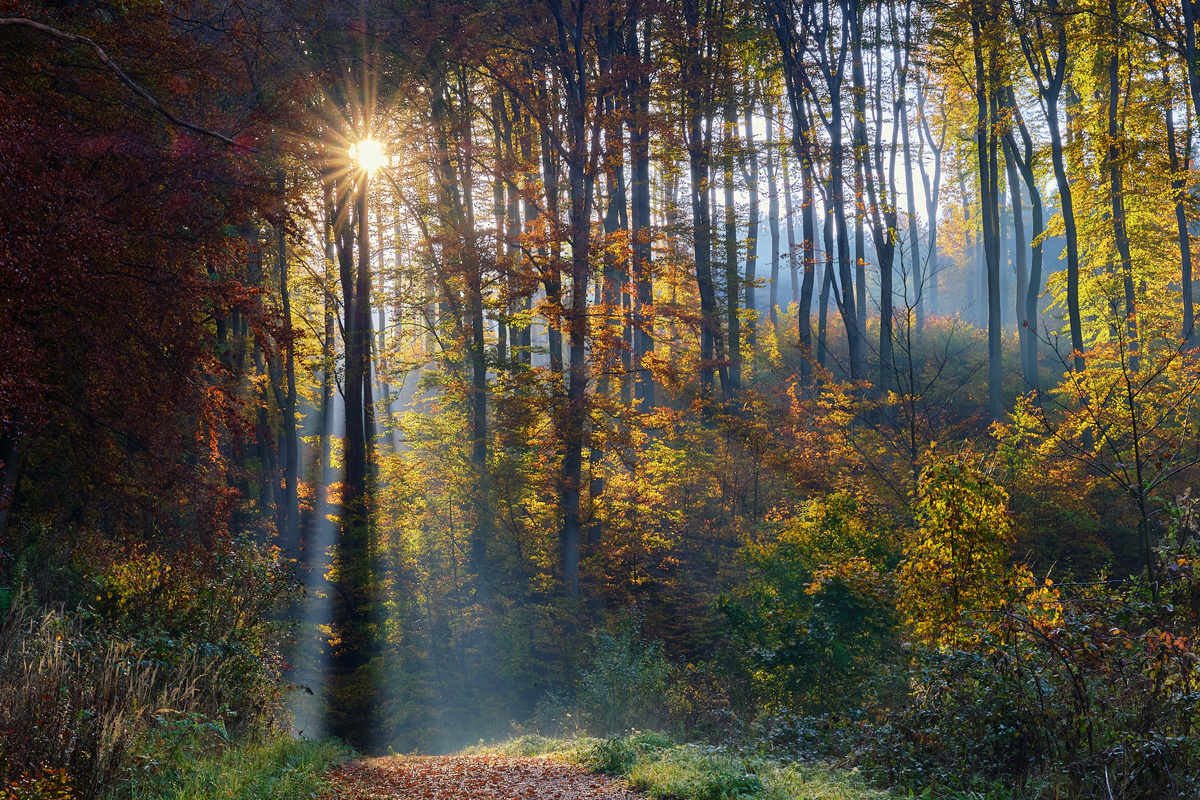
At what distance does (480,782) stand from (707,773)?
2.38 meters

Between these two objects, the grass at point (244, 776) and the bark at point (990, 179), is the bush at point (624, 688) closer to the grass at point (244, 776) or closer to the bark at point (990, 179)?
the grass at point (244, 776)

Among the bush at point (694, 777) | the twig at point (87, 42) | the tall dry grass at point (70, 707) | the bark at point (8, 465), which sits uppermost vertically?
the twig at point (87, 42)

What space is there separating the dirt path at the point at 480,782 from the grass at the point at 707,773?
212mm

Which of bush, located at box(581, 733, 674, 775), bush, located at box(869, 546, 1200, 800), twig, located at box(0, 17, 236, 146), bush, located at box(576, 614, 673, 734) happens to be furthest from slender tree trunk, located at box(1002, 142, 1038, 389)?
twig, located at box(0, 17, 236, 146)

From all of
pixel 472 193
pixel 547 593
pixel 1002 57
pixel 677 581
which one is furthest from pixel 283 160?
pixel 1002 57

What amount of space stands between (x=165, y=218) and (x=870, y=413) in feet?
45.5

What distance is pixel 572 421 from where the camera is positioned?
14211 mm

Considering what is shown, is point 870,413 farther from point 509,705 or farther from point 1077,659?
point 1077,659

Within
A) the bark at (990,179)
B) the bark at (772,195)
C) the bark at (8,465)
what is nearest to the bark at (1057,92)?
the bark at (990,179)

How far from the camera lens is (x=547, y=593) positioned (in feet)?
54.1

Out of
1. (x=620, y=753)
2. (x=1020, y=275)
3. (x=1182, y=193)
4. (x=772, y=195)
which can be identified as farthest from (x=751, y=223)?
(x=620, y=753)

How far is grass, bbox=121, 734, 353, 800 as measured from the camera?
4770 mm

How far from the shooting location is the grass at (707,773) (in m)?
5.58

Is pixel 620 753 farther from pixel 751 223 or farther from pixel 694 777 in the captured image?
pixel 751 223
